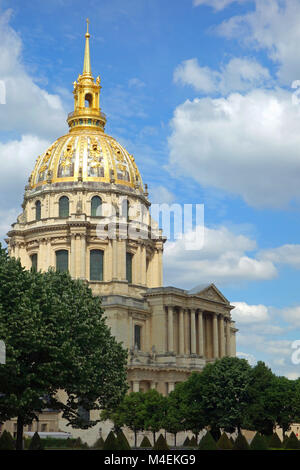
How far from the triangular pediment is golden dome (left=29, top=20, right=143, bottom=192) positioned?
18619 mm

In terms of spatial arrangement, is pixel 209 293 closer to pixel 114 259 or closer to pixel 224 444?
pixel 114 259

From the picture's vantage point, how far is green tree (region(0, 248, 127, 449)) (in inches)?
1898

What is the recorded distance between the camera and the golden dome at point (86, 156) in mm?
107438

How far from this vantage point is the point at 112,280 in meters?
100

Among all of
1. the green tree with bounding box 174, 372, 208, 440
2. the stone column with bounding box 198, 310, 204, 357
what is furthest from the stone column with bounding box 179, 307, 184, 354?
the green tree with bounding box 174, 372, 208, 440

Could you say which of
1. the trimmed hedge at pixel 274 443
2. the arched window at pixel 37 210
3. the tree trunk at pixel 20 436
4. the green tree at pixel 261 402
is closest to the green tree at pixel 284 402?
the green tree at pixel 261 402

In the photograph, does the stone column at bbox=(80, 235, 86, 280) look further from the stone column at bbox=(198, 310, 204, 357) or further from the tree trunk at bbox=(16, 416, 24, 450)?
the tree trunk at bbox=(16, 416, 24, 450)

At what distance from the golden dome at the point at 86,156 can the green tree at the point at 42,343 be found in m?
49.2

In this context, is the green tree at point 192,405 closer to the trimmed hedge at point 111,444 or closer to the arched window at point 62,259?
the trimmed hedge at point 111,444

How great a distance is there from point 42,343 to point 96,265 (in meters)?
54.4

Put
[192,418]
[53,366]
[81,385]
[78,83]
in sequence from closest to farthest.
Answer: [53,366]
[81,385]
[192,418]
[78,83]
